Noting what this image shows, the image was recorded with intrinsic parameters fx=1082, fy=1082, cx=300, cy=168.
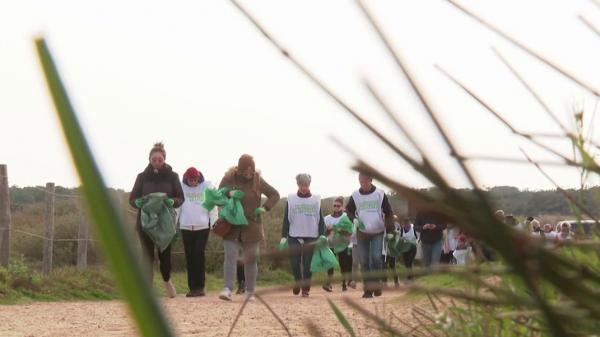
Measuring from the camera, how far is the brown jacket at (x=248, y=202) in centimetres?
1216

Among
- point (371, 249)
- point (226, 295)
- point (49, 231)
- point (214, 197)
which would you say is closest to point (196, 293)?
point (226, 295)

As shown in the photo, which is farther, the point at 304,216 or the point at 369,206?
the point at 304,216

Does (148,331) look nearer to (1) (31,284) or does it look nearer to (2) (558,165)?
(2) (558,165)

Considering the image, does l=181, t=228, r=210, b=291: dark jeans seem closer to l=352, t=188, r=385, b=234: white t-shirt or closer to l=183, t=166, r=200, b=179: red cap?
l=183, t=166, r=200, b=179: red cap

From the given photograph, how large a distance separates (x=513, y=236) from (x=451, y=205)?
0.07m

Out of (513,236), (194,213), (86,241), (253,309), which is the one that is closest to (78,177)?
(513,236)

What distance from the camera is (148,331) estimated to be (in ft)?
1.15

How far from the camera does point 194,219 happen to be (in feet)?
44.4

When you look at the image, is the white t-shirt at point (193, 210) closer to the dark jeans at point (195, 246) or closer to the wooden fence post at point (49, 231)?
the dark jeans at point (195, 246)

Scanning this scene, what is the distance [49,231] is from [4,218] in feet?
5.26

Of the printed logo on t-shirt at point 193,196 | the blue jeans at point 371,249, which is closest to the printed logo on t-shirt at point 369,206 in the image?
the blue jeans at point 371,249

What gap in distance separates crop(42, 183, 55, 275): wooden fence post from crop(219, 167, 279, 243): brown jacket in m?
5.43

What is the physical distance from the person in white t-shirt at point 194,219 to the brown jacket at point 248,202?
118cm

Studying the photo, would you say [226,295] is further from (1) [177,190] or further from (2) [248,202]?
(1) [177,190]
